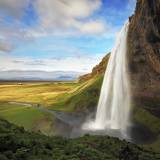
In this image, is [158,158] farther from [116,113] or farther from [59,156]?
[116,113]

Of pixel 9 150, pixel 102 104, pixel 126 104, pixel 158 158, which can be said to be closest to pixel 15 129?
pixel 9 150

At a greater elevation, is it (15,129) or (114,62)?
(114,62)

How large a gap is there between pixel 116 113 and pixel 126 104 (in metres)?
2.85

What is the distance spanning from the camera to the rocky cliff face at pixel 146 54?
73688 mm

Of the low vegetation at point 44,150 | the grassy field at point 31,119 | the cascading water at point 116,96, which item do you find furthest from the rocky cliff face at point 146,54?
the low vegetation at point 44,150

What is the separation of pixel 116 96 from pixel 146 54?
33.8 feet

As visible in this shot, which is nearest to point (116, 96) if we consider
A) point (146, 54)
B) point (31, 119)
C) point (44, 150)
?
point (146, 54)

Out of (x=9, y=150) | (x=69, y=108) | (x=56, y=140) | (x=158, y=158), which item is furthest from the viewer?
(x=69, y=108)

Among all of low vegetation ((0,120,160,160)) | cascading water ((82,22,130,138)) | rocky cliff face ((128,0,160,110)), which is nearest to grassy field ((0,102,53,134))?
cascading water ((82,22,130,138))

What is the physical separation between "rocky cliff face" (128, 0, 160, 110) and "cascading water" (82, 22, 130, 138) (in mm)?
1714

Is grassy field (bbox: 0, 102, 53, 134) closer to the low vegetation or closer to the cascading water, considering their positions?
the cascading water

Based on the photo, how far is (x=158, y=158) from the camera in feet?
144

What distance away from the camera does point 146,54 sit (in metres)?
76.6

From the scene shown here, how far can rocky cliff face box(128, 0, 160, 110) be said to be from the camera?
73688 millimetres
